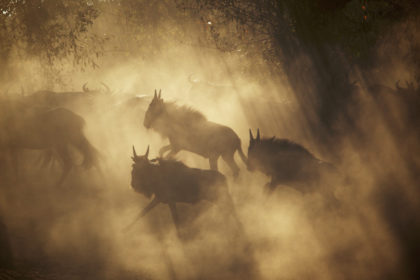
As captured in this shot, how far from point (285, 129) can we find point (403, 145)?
11.9 ft

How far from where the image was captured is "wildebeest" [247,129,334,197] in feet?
23.9

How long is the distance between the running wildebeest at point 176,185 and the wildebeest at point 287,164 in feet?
3.13

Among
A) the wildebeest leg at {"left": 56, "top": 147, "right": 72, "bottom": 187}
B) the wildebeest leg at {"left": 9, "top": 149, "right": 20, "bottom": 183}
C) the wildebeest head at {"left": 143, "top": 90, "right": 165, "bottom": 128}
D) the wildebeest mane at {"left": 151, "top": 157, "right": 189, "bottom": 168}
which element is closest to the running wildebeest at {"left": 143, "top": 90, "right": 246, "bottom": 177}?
the wildebeest head at {"left": 143, "top": 90, "right": 165, "bottom": 128}

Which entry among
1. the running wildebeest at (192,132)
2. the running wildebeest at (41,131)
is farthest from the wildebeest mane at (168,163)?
the running wildebeest at (41,131)

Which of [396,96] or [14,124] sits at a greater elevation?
[14,124]

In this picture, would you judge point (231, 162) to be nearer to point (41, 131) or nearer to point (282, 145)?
point (282, 145)

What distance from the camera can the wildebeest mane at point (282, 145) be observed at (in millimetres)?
7469

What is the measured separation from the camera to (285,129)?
40.6 feet

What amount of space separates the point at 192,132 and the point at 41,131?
385cm

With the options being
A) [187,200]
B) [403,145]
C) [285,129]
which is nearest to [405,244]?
[187,200]

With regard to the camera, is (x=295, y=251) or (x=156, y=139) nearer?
(x=295, y=251)

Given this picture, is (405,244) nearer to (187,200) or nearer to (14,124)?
(187,200)

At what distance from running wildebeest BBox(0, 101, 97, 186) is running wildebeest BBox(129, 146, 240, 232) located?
3181mm

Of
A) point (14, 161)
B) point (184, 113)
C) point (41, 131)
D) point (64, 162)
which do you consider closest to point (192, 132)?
point (184, 113)
